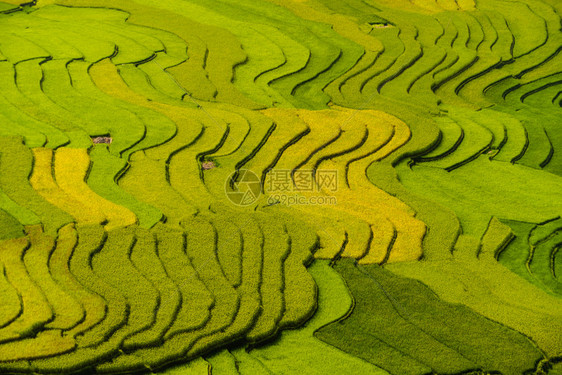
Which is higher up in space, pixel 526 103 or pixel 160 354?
pixel 526 103

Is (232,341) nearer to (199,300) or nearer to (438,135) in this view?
(199,300)

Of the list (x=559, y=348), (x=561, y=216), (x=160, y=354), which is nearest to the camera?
(x=160, y=354)

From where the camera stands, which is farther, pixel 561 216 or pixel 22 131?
pixel 22 131

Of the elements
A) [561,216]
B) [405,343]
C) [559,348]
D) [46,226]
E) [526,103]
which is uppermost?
[526,103]

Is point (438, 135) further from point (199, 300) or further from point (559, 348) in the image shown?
point (199, 300)

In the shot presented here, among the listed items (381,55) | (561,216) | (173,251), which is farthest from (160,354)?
(381,55)

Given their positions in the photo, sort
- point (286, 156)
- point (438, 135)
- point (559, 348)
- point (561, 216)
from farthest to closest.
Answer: point (438, 135), point (286, 156), point (561, 216), point (559, 348)

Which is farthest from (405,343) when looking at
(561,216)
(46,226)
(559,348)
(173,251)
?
(46,226)
